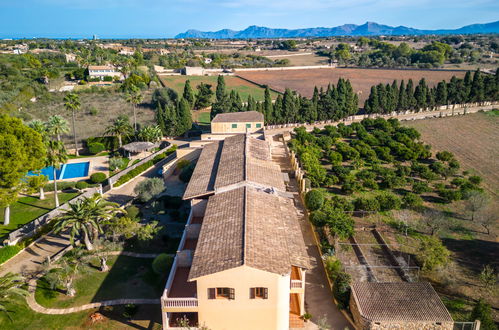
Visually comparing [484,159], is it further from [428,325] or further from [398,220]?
[428,325]

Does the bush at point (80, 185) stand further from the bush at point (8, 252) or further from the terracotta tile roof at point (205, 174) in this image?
the terracotta tile roof at point (205, 174)

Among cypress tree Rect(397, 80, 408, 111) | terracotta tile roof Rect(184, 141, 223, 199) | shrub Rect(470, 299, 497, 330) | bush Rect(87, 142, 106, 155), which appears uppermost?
cypress tree Rect(397, 80, 408, 111)

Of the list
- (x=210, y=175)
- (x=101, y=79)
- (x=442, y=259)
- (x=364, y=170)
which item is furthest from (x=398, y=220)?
(x=101, y=79)

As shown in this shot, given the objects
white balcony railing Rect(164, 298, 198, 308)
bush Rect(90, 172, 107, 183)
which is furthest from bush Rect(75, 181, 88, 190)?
white balcony railing Rect(164, 298, 198, 308)

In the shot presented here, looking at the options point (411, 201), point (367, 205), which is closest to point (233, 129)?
point (367, 205)

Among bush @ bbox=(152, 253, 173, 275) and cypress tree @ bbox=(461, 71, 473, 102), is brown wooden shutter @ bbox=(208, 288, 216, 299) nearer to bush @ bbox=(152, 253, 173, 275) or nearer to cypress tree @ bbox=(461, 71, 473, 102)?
bush @ bbox=(152, 253, 173, 275)

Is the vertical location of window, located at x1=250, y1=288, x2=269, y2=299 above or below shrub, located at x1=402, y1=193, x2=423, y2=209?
above

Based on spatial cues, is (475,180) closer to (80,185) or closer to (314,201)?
(314,201)
